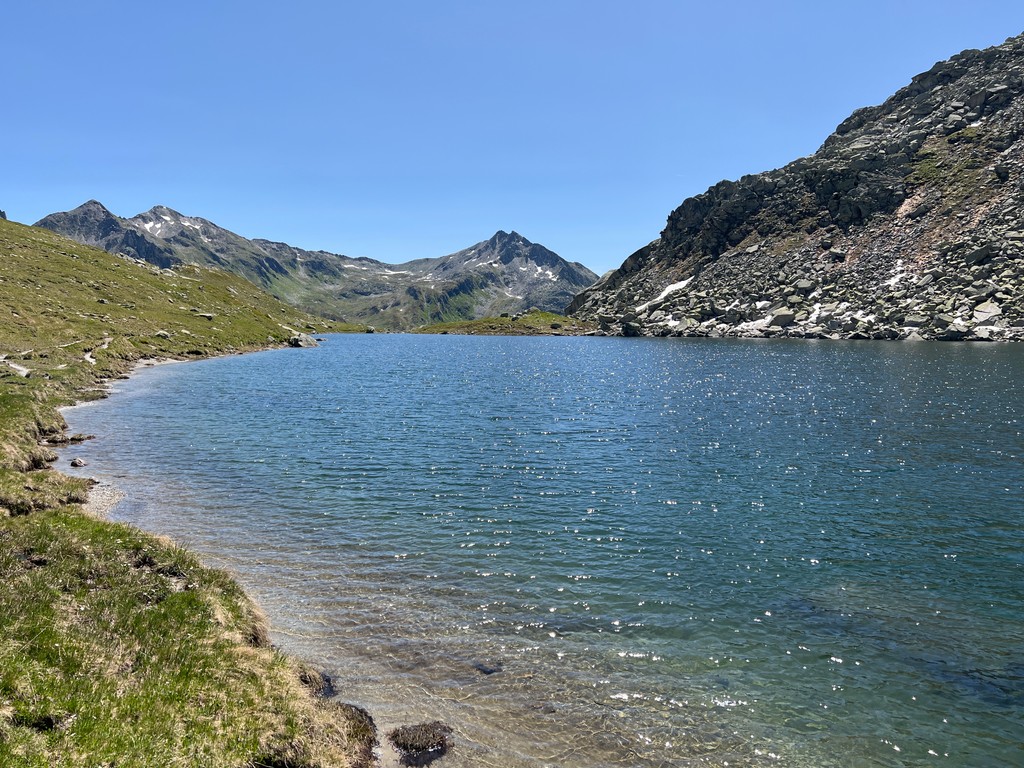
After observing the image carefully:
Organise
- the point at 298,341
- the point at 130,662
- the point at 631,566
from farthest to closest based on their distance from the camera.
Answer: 1. the point at 298,341
2. the point at 631,566
3. the point at 130,662

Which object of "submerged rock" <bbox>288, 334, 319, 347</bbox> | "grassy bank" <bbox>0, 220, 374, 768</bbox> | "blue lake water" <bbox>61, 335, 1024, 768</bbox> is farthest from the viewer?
"submerged rock" <bbox>288, 334, 319, 347</bbox>

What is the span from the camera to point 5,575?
13.9 meters

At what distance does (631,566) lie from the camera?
22.3 meters

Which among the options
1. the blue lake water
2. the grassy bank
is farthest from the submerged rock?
the grassy bank

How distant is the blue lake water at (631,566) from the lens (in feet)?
45.2

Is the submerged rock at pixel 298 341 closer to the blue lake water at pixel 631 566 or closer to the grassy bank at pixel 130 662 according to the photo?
the blue lake water at pixel 631 566

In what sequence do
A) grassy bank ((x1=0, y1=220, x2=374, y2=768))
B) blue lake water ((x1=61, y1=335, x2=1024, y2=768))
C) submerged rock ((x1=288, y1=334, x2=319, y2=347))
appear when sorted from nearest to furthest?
grassy bank ((x1=0, y1=220, x2=374, y2=768)) < blue lake water ((x1=61, y1=335, x2=1024, y2=768)) < submerged rock ((x1=288, y1=334, x2=319, y2=347))

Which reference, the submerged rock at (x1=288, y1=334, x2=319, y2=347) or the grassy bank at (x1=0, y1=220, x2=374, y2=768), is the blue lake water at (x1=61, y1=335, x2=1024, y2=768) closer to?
the grassy bank at (x1=0, y1=220, x2=374, y2=768)

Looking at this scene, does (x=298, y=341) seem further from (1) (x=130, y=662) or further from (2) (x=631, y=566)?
(1) (x=130, y=662)

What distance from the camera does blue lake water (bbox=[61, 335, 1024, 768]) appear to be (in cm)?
1377

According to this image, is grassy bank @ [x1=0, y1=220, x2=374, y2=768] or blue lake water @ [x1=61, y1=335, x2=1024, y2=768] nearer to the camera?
grassy bank @ [x1=0, y1=220, x2=374, y2=768]

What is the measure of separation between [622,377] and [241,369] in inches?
2493

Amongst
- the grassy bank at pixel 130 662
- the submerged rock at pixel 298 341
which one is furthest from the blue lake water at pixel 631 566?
the submerged rock at pixel 298 341

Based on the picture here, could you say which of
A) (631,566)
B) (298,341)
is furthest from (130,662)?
(298,341)
